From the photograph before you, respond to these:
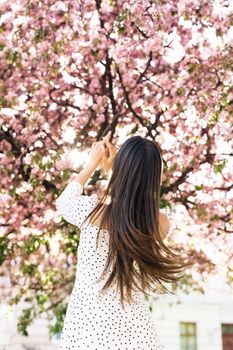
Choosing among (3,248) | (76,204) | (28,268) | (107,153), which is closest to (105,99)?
(3,248)

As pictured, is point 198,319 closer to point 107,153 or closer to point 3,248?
point 3,248

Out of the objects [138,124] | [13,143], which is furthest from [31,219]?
[138,124]

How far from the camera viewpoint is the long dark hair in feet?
11.1

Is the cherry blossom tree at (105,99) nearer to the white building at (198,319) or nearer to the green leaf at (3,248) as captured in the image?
the green leaf at (3,248)

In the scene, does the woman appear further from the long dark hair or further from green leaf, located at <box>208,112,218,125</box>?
green leaf, located at <box>208,112,218,125</box>

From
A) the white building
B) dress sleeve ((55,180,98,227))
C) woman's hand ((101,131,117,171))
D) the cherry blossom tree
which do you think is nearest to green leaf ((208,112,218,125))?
the cherry blossom tree

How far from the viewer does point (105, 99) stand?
7.46 metres

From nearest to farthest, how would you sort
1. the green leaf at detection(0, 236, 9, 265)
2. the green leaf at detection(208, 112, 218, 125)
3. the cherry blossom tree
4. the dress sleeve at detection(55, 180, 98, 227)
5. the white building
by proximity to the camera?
1. the dress sleeve at detection(55, 180, 98, 227)
2. the green leaf at detection(208, 112, 218, 125)
3. the cherry blossom tree
4. the green leaf at detection(0, 236, 9, 265)
5. the white building

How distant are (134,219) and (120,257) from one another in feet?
0.66

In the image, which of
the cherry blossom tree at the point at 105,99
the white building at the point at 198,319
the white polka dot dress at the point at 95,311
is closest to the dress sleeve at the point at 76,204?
the white polka dot dress at the point at 95,311

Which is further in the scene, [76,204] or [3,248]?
[3,248]

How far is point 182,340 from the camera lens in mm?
16031

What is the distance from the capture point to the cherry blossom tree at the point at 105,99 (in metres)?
6.67

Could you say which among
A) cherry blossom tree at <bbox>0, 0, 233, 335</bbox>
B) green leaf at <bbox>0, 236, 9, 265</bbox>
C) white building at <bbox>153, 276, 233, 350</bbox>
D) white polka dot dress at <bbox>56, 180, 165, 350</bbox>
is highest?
white building at <bbox>153, 276, 233, 350</bbox>
